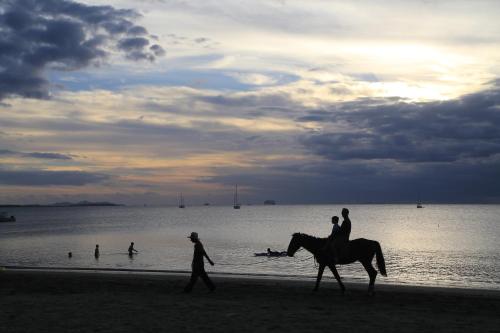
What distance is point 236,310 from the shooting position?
1323 cm

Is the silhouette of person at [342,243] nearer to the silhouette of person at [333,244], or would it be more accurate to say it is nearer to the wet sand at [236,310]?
the silhouette of person at [333,244]

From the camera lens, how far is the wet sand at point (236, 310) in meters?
11.2

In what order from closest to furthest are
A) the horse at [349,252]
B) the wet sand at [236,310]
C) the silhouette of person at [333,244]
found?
the wet sand at [236,310]
the silhouette of person at [333,244]
the horse at [349,252]

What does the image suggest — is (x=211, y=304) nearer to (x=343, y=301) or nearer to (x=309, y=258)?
(x=343, y=301)

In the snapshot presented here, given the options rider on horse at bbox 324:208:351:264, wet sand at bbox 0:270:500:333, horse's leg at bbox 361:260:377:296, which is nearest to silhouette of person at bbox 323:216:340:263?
rider on horse at bbox 324:208:351:264

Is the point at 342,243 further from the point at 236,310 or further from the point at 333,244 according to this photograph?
the point at 236,310

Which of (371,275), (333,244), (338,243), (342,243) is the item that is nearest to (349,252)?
(342,243)

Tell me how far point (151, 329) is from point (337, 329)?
4077 millimetres

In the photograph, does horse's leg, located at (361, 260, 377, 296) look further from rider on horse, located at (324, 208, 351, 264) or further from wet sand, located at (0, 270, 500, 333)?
rider on horse, located at (324, 208, 351, 264)

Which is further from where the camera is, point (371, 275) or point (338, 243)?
point (371, 275)

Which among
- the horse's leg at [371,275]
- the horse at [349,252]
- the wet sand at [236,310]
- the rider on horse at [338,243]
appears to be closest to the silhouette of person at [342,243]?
the rider on horse at [338,243]

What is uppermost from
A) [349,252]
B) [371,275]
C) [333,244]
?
[333,244]

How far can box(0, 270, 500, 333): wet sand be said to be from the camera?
1123cm

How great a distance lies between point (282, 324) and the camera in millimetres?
11445
